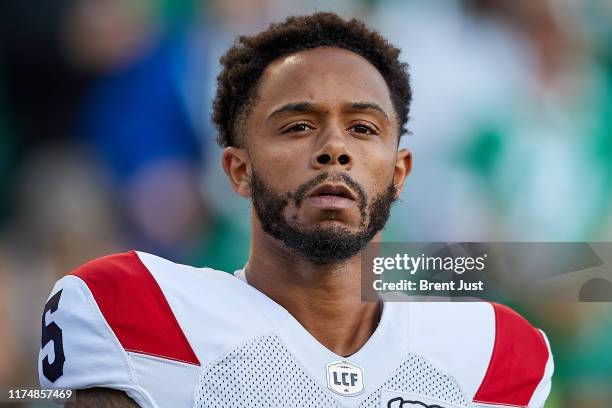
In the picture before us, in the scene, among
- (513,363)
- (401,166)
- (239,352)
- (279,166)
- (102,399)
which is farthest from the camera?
(401,166)

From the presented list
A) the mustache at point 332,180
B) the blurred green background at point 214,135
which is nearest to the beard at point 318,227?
the mustache at point 332,180

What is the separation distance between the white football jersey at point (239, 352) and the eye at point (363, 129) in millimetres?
463

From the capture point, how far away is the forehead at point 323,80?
93.5 inches

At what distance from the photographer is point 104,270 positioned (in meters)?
2.23

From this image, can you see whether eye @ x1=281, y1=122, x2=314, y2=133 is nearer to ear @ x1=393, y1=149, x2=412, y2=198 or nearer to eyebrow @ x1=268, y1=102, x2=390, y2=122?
eyebrow @ x1=268, y1=102, x2=390, y2=122

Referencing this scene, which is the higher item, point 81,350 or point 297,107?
point 297,107

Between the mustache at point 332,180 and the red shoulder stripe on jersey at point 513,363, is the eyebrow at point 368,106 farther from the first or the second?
the red shoulder stripe on jersey at point 513,363

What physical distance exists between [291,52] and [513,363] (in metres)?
1.01

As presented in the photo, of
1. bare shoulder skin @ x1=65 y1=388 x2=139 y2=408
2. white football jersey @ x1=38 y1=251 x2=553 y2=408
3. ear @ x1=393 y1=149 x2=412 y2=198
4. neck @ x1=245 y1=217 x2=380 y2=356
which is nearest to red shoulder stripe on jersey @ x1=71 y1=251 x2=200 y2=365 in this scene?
white football jersey @ x1=38 y1=251 x2=553 y2=408

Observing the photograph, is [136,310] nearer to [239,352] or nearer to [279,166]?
[239,352]

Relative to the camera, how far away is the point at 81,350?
2100 millimetres

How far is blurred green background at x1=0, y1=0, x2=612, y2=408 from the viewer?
14.6 feet

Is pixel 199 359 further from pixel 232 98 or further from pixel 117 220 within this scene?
pixel 117 220

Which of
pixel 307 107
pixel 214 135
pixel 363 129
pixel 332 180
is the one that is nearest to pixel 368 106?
pixel 363 129
